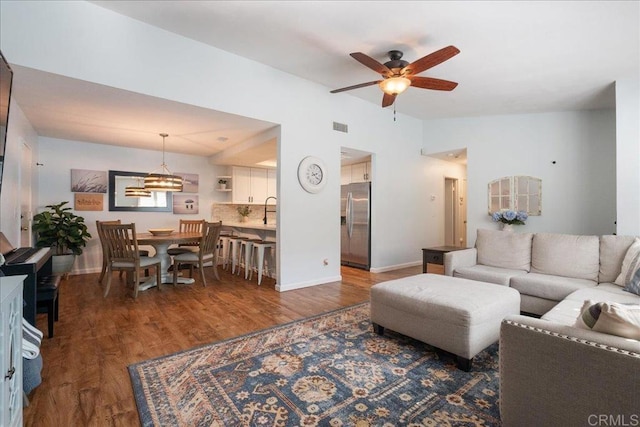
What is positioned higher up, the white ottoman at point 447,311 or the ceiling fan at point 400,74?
the ceiling fan at point 400,74

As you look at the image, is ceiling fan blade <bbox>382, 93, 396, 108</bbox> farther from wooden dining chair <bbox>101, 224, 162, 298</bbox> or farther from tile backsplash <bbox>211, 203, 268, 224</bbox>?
tile backsplash <bbox>211, 203, 268, 224</bbox>

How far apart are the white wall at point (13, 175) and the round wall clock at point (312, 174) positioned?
3153mm

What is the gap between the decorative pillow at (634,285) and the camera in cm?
243

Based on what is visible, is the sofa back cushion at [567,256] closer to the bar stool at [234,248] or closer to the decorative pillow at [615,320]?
the decorative pillow at [615,320]

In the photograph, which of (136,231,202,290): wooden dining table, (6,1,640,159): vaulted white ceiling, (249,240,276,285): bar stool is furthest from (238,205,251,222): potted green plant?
(6,1,640,159): vaulted white ceiling

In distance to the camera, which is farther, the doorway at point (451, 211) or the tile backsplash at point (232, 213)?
the doorway at point (451, 211)

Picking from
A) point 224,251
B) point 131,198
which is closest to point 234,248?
point 224,251

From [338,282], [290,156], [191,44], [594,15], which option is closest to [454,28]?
[594,15]

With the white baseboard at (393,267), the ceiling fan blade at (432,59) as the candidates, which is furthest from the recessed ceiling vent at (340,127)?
the white baseboard at (393,267)

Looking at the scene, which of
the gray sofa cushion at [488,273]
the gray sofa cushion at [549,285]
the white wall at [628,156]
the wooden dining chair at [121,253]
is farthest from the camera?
the wooden dining chair at [121,253]

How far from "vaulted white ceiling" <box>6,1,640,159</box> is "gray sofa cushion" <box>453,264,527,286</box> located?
2354mm

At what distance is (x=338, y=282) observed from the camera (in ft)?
15.0

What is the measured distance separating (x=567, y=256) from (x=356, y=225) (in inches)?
129

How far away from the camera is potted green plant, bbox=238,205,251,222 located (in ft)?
21.3
